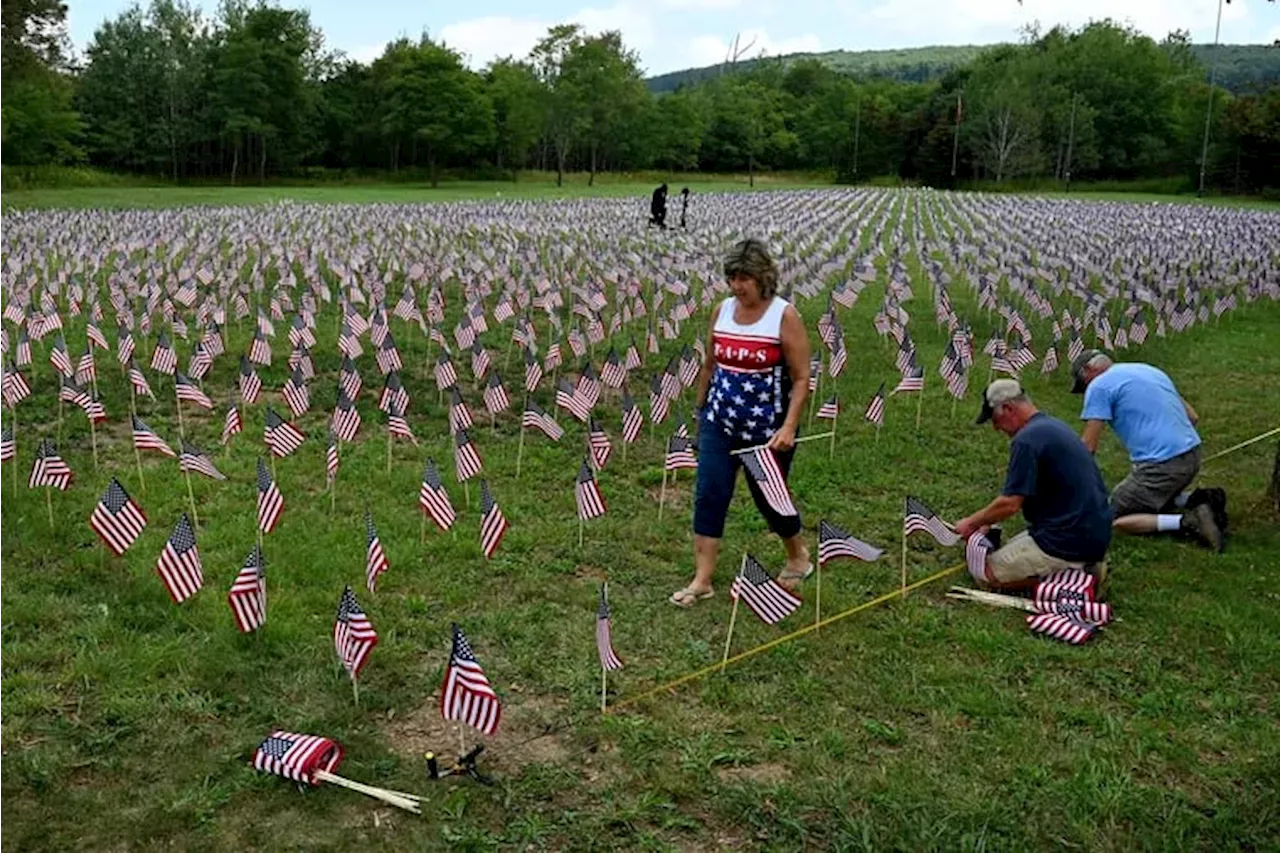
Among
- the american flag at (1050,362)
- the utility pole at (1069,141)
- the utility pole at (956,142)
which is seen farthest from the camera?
the utility pole at (956,142)

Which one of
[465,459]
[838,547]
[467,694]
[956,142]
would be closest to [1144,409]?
[838,547]

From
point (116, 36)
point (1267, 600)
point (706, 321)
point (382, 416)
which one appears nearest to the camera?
point (1267, 600)

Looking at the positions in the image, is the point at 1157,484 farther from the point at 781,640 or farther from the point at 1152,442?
the point at 781,640

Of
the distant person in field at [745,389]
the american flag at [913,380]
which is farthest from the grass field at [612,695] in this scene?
the american flag at [913,380]

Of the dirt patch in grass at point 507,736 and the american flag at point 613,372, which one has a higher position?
the american flag at point 613,372

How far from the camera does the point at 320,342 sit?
13828 mm

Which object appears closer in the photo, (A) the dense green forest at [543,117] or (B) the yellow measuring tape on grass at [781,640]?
(B) the yellow measuring tape on grass at [781,640]

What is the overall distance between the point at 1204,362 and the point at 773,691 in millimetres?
11143

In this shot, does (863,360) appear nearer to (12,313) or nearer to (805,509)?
(805,509)

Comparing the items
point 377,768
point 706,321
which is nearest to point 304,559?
point 377,768

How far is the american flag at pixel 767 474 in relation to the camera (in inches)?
229

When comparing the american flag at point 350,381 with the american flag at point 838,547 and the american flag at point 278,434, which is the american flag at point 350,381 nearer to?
the american flag at point 278,434

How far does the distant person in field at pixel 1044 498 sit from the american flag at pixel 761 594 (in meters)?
1.49

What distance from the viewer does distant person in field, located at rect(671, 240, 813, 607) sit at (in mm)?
5820
